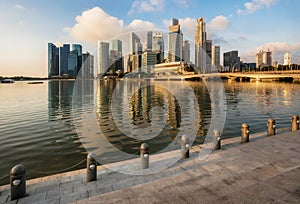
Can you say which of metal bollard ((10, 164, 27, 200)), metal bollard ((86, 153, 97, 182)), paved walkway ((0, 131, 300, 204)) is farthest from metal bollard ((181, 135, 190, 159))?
metal bollard ((10, 164, 27, 200))

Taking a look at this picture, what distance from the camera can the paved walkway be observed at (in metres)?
5.64

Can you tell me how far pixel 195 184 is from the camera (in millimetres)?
6395

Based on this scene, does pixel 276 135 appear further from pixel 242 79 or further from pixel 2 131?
pixel 242 79

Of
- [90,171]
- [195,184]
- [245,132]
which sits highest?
[245,132]

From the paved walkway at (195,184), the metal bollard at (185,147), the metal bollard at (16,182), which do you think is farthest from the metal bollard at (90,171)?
the metal bollard at (185,147)

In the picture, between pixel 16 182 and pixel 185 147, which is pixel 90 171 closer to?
pixel 16 182

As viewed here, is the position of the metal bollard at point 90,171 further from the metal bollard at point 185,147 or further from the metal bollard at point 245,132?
the metal bollard at point 245,132

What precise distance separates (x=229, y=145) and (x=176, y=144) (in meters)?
3.94

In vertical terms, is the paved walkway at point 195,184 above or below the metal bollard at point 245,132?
below

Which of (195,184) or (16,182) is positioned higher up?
(16,182)

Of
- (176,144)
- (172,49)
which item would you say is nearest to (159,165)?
(176,144)

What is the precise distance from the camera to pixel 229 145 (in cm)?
1045

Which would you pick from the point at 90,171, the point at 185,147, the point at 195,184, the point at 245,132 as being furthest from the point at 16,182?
the point at 245,132

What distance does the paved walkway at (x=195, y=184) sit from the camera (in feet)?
18.5
